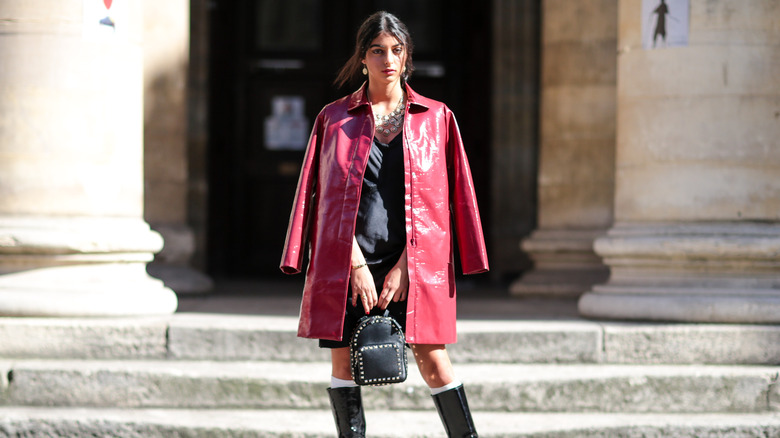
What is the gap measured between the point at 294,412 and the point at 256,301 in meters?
2.37

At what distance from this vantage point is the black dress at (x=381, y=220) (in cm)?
395

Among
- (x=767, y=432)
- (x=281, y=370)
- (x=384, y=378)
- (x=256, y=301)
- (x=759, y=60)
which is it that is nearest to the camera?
(x=384, y=378)

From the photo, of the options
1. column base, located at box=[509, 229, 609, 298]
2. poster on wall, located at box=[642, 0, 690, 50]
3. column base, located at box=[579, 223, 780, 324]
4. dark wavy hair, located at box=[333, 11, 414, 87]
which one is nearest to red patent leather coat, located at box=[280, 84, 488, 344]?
dark wavy hair, located at box=[333, 11, 414, 87]

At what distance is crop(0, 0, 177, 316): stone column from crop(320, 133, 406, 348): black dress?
2.72m

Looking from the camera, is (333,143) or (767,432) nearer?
(333,143)

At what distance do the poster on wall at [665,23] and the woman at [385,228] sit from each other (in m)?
2.94

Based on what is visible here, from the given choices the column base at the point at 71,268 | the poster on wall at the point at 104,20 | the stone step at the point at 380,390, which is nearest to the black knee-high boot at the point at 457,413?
the stone step at the point at 380,390

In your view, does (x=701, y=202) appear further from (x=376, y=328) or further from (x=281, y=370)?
(x=376, y=328)

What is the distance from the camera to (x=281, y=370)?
571 cm

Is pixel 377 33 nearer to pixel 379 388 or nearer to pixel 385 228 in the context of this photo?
pixel 385 228

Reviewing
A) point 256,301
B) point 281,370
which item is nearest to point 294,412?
point 281,370

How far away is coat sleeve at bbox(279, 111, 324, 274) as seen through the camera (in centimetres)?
399

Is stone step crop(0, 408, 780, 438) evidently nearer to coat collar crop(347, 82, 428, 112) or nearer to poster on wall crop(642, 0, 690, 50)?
coat collar crop(347, 82, 428, 112)

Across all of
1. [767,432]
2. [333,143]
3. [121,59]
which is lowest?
[767,432]
